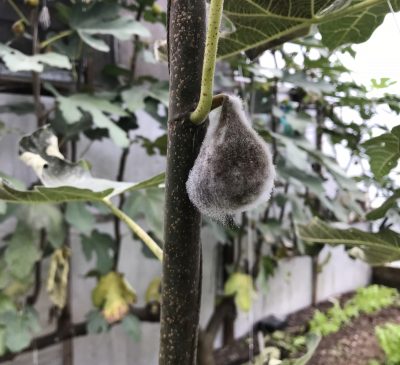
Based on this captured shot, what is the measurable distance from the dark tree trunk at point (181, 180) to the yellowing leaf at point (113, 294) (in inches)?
42.3

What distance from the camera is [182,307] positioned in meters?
0.27

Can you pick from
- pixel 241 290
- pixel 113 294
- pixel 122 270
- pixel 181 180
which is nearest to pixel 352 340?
pixel 241 290

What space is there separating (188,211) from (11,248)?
954 mm

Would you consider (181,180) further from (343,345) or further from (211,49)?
(343,345)

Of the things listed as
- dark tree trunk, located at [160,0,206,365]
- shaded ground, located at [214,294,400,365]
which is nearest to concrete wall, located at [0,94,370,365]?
shaded ground, located at [214,294,400,365]

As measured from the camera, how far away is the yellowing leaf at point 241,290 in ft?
5.81

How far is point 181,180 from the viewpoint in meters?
0.27

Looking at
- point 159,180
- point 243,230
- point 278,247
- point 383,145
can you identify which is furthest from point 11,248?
point 278,247

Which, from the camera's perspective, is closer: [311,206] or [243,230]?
[243,230]

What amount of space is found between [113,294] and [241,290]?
2.17 ft

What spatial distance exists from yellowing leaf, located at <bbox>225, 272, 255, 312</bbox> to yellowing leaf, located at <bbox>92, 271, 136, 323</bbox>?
57 centimetres

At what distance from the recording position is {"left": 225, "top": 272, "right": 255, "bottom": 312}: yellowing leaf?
1.77 m

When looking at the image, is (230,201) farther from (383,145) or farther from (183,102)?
(383,145)

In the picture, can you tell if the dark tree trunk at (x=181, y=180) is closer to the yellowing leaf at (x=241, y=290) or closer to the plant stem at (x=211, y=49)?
the plant stem at (x=211, y=49)
